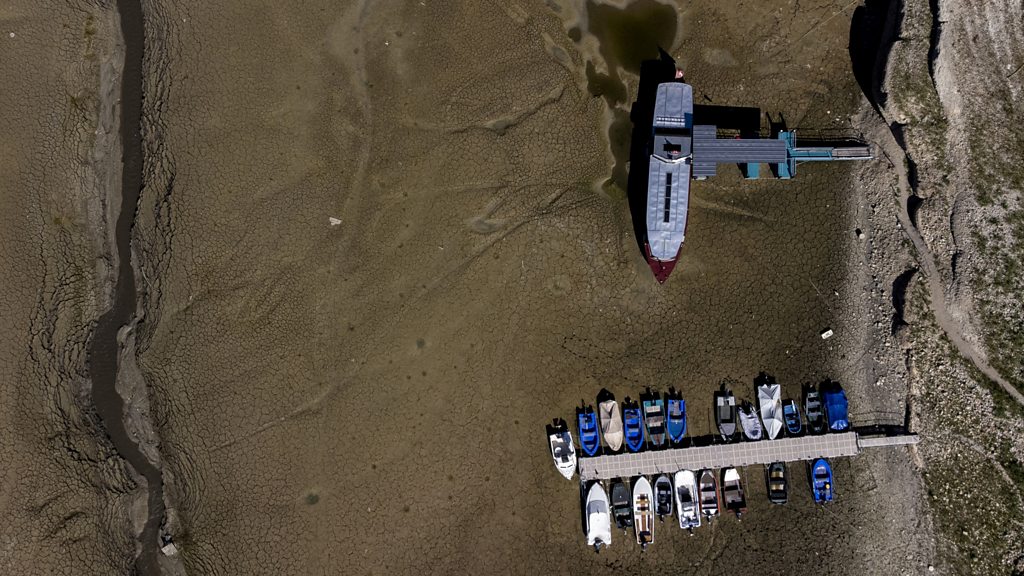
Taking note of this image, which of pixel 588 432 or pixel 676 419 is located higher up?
pixel 676 419

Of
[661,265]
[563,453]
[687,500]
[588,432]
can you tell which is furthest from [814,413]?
[563,453]

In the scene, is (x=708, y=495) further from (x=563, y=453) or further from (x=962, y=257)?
(x=962, y=257)

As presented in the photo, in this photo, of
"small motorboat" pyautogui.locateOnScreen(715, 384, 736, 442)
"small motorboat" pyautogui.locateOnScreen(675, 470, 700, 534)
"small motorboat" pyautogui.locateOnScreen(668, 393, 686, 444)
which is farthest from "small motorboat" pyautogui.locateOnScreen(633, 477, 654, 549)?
"small motorboat" pyautogui.locateOnScreen(715, 384, 736, 442)

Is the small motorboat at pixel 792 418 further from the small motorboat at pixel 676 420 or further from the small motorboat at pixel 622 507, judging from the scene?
the small motorboat at pixel 622 507

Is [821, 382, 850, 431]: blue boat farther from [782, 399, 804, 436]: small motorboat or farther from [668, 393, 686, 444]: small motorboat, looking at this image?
[668, 393, 686, 444]: small motorboat

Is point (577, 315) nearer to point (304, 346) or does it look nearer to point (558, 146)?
point (558, 146)

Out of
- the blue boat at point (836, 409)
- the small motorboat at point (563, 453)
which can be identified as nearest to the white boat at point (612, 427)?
the small motorboat at point (563, 453)

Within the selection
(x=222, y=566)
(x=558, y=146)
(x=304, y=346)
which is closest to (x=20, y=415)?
(x=222, y=566)
